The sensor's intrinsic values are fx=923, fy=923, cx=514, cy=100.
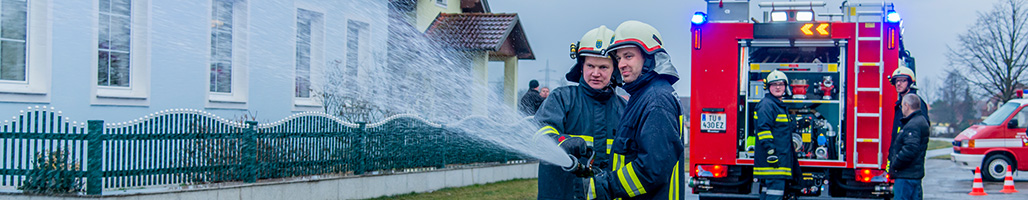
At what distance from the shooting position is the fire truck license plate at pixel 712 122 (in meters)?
10.6

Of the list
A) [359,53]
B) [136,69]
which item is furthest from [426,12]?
[136,69]

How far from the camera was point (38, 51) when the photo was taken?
11055 millimetres

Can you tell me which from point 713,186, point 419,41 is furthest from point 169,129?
point 419,41

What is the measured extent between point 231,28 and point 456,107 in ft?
12.6

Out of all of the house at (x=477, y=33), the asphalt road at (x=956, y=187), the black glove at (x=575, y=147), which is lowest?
the asphalt road at (x=956, y=187)

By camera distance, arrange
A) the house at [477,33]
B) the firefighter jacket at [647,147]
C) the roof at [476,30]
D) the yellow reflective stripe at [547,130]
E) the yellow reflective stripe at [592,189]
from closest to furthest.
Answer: the firefighter jacket at [647,147], the yellow reflective stripe at [592,189], the yellow reflective stripe at [547,130], the roof at [476,30], the house at [477,33]

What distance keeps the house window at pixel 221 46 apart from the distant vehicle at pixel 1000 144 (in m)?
14.8

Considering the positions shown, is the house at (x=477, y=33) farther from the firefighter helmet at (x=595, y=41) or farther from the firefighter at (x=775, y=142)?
the firefighter helmet at (x=595, y=41)

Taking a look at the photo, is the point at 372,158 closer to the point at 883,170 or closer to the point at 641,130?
the point at 883,170

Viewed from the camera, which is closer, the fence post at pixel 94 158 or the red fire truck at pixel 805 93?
the fence post at pixel 94 158

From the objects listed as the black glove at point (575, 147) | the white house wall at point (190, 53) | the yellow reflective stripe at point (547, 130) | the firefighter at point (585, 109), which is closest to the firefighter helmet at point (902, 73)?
the firefighter at point (585, 109)

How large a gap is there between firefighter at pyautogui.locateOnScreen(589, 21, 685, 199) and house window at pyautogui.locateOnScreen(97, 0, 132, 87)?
920 cm

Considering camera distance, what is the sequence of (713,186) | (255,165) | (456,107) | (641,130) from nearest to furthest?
(641,130)
(255,165)
(713,186)
(456,107)

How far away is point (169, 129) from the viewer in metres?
9.20
